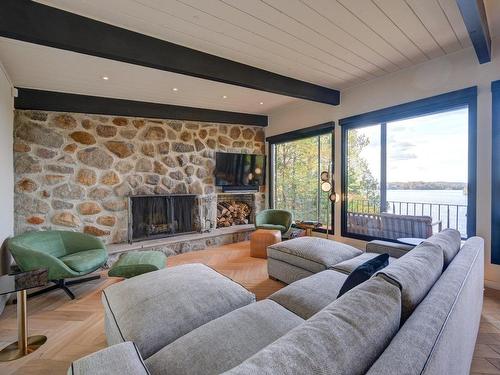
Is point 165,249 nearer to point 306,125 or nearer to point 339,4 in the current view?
point 306,125

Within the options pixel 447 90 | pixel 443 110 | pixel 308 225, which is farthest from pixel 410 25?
pixel 308 225

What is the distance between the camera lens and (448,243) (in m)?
1.72

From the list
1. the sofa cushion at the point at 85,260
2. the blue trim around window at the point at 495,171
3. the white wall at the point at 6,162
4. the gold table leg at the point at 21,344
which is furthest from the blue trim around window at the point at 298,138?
the white wall at the point at 6,162

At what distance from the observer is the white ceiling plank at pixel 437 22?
6.40 feet

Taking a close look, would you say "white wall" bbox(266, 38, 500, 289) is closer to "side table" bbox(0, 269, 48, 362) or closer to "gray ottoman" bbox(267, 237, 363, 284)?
"gray ottoman" bbox(267, 237, 363, 284)

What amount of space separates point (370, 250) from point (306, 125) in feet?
8.70

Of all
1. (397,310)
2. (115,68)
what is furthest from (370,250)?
(115,68)

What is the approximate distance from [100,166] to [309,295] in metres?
3.66

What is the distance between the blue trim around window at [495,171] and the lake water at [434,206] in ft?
1.73

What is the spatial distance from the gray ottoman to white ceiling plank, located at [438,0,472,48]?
7.59 feet

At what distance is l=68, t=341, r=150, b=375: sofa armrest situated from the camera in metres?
0.82

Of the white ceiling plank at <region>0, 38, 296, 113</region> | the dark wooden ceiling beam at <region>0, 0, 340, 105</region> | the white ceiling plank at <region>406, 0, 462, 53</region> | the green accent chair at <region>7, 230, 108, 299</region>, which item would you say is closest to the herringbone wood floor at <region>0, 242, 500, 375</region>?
the green accent chair at <region>7, 230, 108, 299</region>

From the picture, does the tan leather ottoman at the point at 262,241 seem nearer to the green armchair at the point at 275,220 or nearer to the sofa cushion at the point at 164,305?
the green armchair at the point at 275,220

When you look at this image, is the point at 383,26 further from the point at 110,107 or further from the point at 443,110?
the point at 110,107
